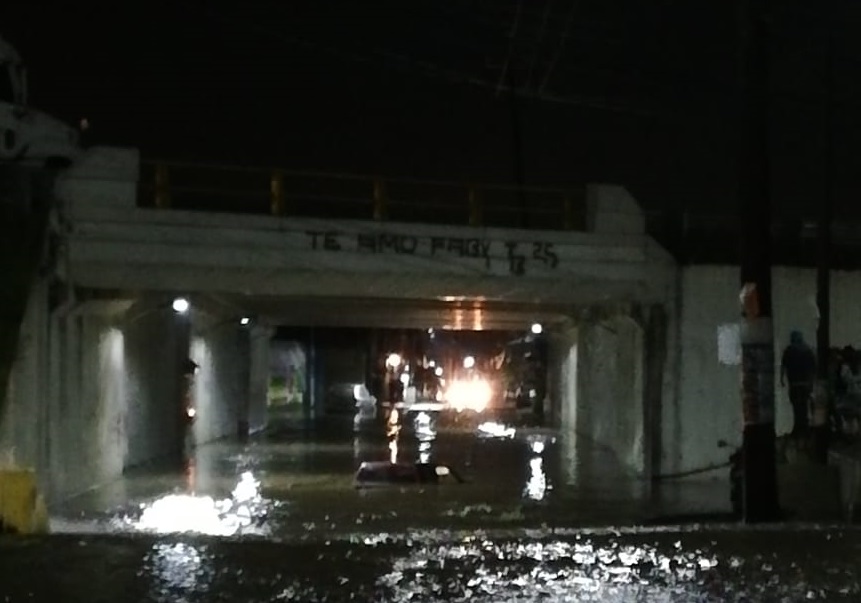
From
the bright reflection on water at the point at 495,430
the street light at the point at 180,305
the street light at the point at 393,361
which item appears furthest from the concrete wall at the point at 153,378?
the street light at the point at 393,361

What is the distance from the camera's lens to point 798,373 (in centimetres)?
2236

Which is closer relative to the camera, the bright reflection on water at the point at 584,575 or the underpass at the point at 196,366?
the bright reflection on water at the point at 584,575

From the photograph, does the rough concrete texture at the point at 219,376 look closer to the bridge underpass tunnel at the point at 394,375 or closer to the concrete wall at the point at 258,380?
the concrete wall at the point at 258,380

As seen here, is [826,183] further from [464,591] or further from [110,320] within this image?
[464,591]

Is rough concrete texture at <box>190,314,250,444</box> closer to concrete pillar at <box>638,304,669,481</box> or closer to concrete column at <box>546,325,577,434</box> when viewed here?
concrete column at <box>546,325,577,434</box>

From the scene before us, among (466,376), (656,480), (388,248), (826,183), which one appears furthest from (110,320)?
(466,376)

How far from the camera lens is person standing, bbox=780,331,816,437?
2178 cm

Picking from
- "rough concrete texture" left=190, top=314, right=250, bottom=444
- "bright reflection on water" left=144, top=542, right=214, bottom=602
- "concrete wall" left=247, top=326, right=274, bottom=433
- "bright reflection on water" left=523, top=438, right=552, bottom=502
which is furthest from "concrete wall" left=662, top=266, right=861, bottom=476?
"concrete wall" left=247, top=326, right=274, bottom=433

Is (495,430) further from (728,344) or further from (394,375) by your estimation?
(394,375)

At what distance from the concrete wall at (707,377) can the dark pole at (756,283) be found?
1079cm

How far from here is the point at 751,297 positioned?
12227mm

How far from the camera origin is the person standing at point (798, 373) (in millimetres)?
21781

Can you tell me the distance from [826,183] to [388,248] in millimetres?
7570

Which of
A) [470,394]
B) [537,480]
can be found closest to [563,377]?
[537,480]
